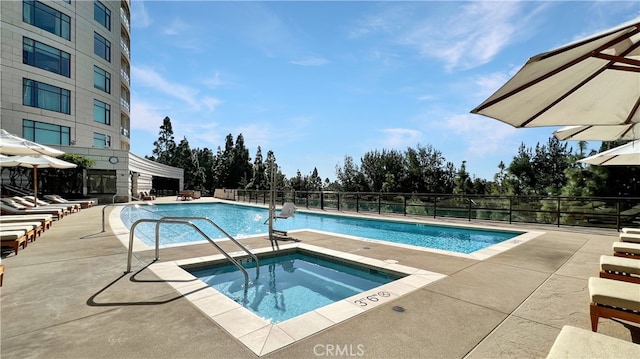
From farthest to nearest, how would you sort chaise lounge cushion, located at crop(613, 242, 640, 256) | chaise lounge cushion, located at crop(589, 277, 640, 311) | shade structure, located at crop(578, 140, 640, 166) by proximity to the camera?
shade structure, located at crop(578, 140, 640, 166), chaise lounge cushion, located at crop(613, 242, 640, 256), chaise lounge cushion, located at crop(589, 277, 640, 311)

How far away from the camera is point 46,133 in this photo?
63.0ft

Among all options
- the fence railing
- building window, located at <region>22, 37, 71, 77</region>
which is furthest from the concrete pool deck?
building window, located at <region>22, 37, 71, 77</region>

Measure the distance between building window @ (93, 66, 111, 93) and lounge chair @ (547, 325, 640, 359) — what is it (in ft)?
92.2

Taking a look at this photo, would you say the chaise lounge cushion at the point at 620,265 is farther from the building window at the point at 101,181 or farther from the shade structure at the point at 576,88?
the building window at the point at 101,181

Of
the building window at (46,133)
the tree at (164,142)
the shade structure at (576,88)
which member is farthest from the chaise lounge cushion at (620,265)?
the tree at (164,142)

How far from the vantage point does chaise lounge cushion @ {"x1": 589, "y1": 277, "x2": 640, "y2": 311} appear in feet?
7.55

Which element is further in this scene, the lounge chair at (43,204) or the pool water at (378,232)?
the lounge chair at (43,204)

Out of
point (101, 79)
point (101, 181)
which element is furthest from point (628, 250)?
point (101, 79)

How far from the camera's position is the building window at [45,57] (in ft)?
59.9

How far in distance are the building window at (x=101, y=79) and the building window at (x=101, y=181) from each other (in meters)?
7.06

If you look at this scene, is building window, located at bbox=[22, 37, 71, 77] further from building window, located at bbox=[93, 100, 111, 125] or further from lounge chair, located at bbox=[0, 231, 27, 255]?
lounge chair, located at bbox=[0, 231, 27, 255]

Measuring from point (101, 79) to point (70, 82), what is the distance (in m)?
2.84

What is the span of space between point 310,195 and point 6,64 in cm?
1927
